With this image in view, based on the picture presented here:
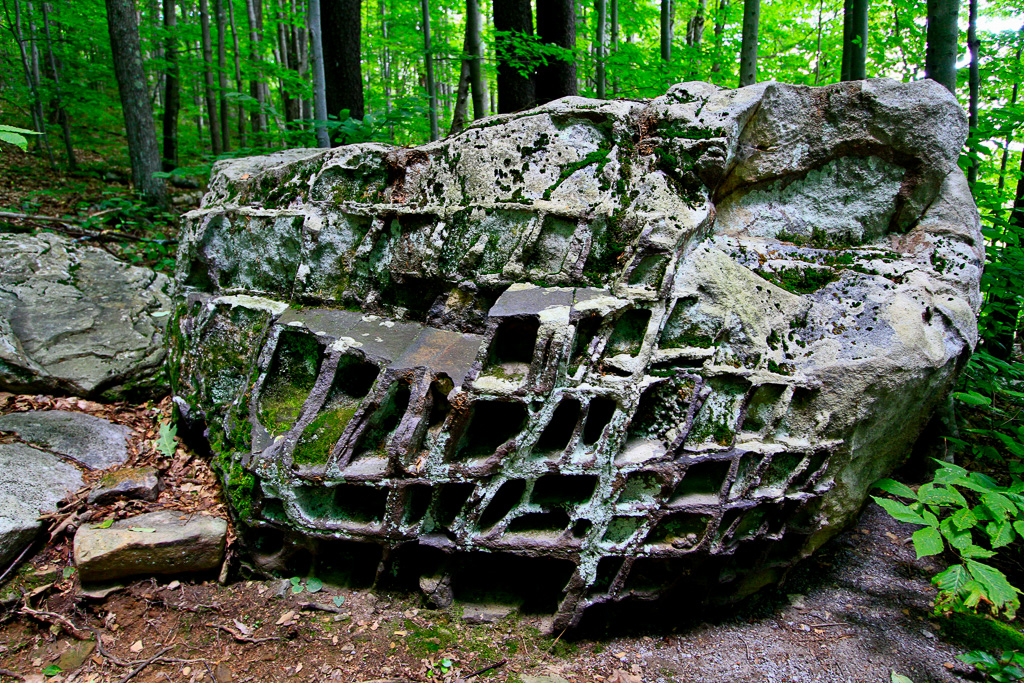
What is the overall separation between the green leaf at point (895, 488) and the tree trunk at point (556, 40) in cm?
607

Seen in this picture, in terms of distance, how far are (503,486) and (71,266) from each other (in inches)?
227

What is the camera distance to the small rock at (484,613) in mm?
3332

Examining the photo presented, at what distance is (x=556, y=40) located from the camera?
749 cm

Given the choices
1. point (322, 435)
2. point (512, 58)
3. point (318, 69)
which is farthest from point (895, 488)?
point (318, 69)

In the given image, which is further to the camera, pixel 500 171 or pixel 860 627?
pixel 500 171

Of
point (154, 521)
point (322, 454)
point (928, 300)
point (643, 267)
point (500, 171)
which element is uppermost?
point (500, 171)

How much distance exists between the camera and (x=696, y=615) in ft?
11.3

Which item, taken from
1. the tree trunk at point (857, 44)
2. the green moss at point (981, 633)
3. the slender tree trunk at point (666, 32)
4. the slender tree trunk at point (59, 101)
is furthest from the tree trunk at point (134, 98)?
the green moss at point (981, 633)

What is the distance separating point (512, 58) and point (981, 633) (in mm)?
7115

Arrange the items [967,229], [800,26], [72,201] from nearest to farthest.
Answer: [967,229]
[72,201]
[800,26]

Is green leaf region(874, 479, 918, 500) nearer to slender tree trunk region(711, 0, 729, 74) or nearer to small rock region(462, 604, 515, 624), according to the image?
small rock region(462, 604, 515, 624)

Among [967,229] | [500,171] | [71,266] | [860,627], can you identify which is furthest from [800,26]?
[71,266]

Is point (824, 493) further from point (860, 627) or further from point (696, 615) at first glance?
point (696, 615)

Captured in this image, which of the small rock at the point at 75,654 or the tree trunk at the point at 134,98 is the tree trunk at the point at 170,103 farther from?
the small rock at the point at 75,654
